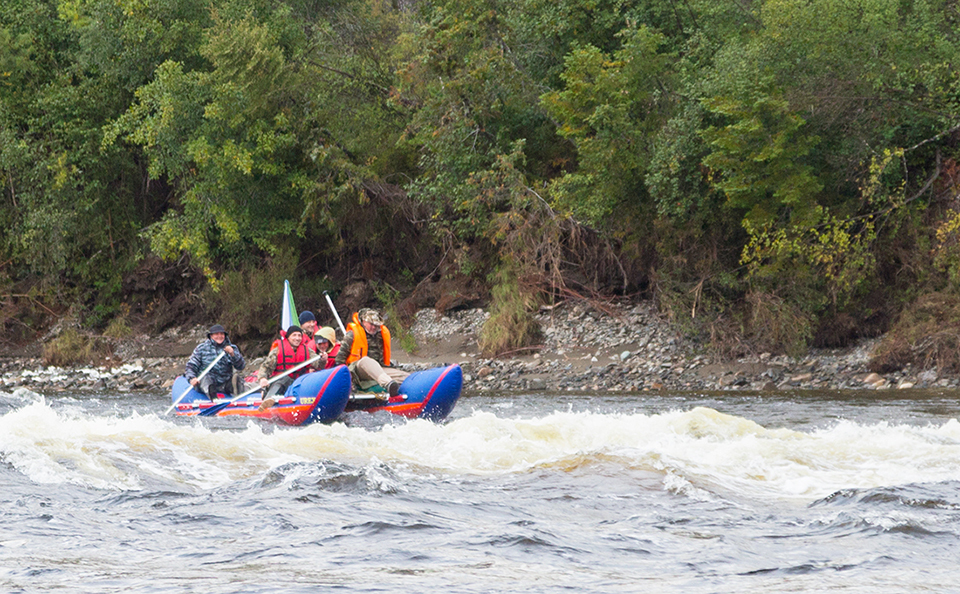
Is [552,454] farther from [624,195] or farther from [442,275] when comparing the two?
[442,275]

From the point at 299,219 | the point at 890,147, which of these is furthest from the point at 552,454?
the point at 299,219

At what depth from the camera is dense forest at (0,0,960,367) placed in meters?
17.0

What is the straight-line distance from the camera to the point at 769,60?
56.4 feet

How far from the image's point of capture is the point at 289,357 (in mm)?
12109

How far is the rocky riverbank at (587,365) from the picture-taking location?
16.2 meters

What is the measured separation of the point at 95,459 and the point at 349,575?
3.74m

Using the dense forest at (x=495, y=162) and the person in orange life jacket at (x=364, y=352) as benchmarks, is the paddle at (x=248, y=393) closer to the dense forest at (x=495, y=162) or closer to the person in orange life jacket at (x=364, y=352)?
the person in orange life jacket at (x=364, y=352)

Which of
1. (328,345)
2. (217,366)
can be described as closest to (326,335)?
(328,345)

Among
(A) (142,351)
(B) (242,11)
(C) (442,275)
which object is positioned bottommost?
(A) (142,351)

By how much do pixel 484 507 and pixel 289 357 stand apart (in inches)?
256

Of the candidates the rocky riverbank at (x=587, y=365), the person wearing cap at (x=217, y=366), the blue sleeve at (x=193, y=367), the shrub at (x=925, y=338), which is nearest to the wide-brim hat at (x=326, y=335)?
the person wearing cap at (x=217, y=366)

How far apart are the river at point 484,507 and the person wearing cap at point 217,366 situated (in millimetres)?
2798

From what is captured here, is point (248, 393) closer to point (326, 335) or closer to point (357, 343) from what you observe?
point (326, 335)

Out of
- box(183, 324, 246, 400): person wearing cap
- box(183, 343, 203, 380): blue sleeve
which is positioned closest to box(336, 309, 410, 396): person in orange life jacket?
box(183, 324, 246, 400): person wearing cap
